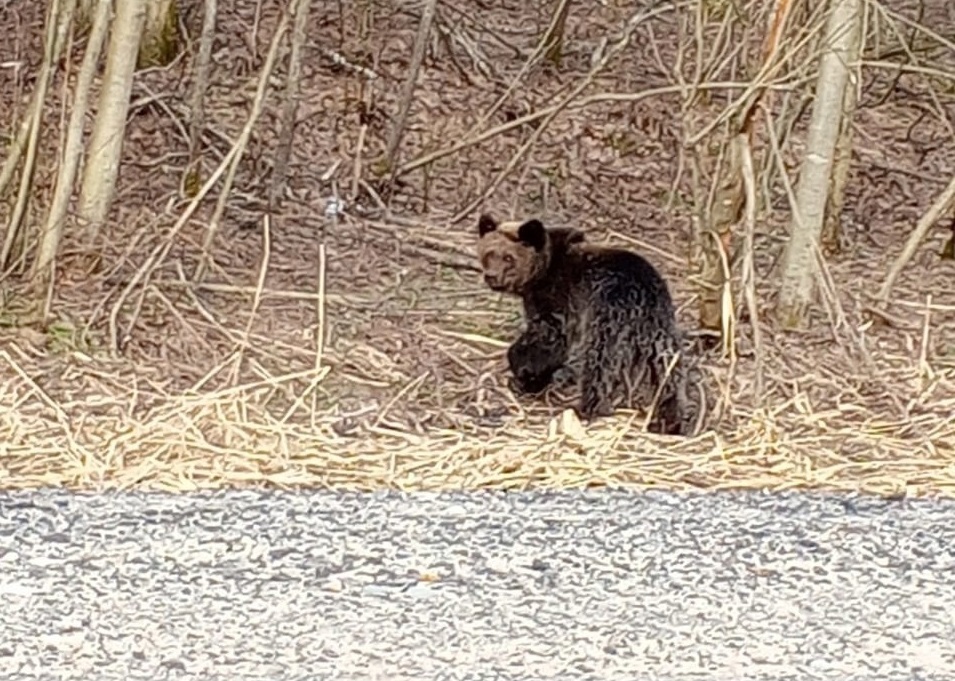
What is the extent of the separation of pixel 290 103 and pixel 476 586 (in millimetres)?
7103

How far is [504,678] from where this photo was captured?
5.30 metres

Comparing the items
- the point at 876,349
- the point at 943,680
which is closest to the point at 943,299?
the point at 876,349

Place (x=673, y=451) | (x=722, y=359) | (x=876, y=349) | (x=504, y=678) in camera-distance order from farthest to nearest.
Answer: (x=876, y=349), (x=722, y=359), (x=673, y=451), (x=504, y=678)

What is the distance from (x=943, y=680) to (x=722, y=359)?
5.14 metres

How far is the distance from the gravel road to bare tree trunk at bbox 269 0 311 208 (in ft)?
16.9

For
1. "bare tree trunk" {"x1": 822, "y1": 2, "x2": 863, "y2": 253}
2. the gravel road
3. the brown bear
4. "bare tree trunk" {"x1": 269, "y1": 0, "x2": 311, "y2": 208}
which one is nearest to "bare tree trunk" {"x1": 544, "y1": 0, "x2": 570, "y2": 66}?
"bare tree trunk" {"x1": 269, "y1": 0, "x2": 311, "y2": 208}

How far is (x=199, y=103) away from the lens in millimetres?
13141

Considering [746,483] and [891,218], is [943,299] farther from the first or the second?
[746,483]

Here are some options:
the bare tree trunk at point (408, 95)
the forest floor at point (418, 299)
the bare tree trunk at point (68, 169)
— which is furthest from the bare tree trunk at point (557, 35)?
the bare tree trunk at point (68, 169)

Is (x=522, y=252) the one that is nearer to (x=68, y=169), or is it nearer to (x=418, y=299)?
(x=418, y=299)

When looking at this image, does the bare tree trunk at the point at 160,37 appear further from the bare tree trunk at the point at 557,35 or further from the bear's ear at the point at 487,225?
the bear's ear at the point at 487,225

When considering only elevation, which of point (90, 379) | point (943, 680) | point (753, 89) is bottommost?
point (90, 379)

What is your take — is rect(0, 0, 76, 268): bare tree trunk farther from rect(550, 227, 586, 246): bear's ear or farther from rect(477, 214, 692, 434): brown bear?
rect(550, 227, 586, 246): bear's ear

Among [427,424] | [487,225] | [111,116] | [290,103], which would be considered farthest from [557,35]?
[427,424]
